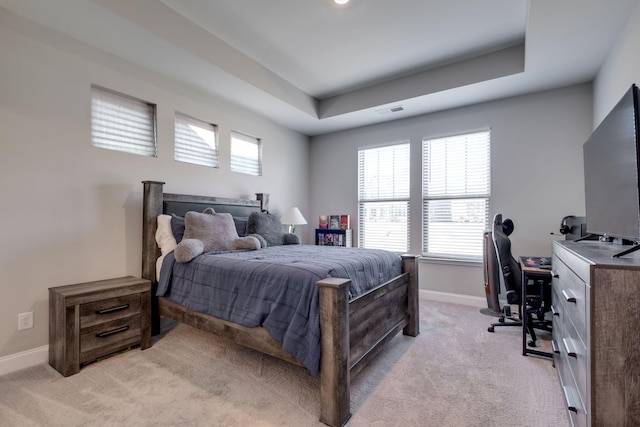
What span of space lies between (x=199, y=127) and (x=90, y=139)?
45.5 inches

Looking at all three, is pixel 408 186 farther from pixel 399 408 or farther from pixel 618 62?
pixel 399 408

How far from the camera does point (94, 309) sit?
7.01 ft

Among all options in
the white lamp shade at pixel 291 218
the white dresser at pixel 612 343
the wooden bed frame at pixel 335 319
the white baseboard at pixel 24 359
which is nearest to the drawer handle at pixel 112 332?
the wooden bed frame at pixel 335 319

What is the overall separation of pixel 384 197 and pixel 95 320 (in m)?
3.65

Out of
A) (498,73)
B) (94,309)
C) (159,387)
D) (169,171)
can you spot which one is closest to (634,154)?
(498,73)

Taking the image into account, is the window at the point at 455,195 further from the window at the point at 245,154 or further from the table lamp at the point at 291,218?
the window at the point at 245,154

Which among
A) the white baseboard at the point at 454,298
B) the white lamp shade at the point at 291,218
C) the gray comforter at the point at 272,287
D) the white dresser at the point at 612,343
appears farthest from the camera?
the white lamp shade at the point at 291,218

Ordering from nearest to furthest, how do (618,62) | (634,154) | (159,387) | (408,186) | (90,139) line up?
(634,154), (159,387), (618,62), (90,139), (408,186)

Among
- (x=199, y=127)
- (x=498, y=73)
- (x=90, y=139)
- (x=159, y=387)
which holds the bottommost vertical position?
(x=159, y=387)

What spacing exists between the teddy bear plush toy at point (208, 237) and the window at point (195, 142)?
77cm

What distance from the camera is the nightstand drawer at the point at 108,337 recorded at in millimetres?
2092

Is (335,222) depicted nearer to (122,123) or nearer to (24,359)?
(122,123)

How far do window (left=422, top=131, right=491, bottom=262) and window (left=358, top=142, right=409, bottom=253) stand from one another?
1.01 ft

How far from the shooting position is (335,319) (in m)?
1.53
